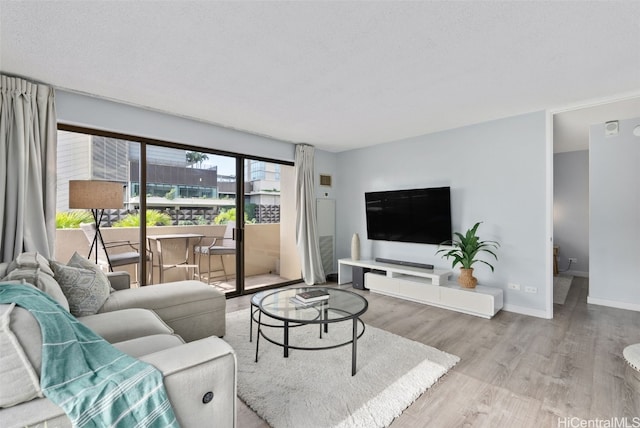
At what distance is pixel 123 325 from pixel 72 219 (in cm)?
190

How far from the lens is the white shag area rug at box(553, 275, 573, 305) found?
13.6 feet

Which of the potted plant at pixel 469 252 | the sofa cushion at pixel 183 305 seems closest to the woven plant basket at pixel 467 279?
the potted plant at pixel 469 252

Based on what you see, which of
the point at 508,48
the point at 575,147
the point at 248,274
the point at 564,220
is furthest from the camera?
the point at 564,220

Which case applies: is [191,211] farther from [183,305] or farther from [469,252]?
[469,252]

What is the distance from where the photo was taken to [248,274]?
14.9ft

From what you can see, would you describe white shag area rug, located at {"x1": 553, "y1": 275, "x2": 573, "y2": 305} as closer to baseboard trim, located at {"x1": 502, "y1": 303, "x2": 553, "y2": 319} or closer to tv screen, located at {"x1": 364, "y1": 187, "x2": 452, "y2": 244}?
baseboard trim, located at {"x1": 502, "y1": 303, "x2": 553, "y2": 319}

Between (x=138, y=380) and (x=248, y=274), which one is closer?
(x=138, y=380)

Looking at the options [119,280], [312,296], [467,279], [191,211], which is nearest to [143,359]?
[312,296]

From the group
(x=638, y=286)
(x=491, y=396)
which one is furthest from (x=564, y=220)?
(x=491, y=396)

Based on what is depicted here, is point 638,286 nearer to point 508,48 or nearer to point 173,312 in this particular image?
point 508,48

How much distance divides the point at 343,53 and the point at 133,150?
2.71m

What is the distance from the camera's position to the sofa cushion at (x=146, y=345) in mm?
1561

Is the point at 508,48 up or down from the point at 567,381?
up

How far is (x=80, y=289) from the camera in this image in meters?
2.17
